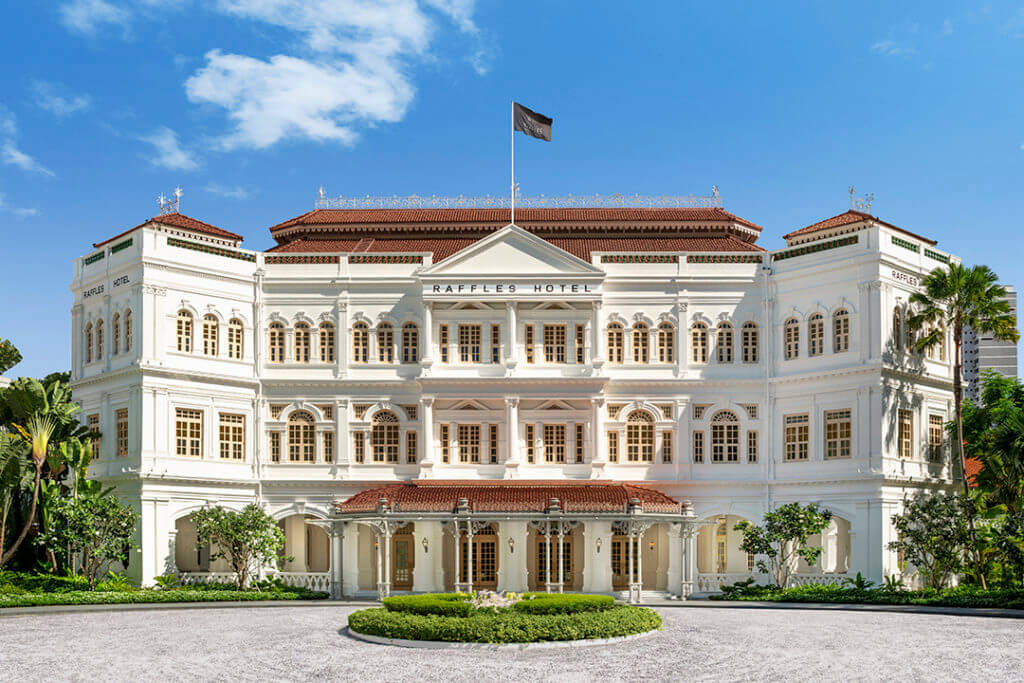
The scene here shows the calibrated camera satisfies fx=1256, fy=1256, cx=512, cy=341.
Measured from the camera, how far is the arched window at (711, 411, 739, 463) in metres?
52.4

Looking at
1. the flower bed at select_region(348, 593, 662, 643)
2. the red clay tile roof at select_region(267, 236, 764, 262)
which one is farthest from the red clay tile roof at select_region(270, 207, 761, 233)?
the flower bed at select_region(348, 593, 662, 643)

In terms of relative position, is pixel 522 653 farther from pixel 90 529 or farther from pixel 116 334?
pixel 116 334

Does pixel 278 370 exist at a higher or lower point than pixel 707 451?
higher

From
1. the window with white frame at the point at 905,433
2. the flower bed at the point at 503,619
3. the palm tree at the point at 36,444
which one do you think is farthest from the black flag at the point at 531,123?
the flower bed at the point at 503,619

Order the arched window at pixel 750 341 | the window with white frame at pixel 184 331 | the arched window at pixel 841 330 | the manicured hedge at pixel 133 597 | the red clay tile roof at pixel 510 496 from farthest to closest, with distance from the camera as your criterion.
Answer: the arched window at pixel 750 341 → the window with white frame at pixel 184 331 → the arched window at pixel 841 330 → the red clay tile roof at pixel 510 496 → the manicured hedge at pixel 133 597

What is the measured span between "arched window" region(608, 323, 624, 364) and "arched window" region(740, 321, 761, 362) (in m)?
5.09

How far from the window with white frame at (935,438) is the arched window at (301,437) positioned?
25429mm

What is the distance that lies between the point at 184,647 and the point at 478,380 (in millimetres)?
23309

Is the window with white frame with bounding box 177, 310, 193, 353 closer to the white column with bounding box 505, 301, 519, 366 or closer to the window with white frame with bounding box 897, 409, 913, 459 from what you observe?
the white column with bounding box 505, 301, 519, 366

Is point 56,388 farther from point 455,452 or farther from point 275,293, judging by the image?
point 455,452

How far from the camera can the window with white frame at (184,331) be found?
51031 millimetres

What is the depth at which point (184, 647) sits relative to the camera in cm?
3028

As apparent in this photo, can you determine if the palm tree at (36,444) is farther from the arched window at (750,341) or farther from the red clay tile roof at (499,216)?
the arched window at (750,341)

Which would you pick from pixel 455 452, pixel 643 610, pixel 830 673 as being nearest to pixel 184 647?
pixel 643 610
